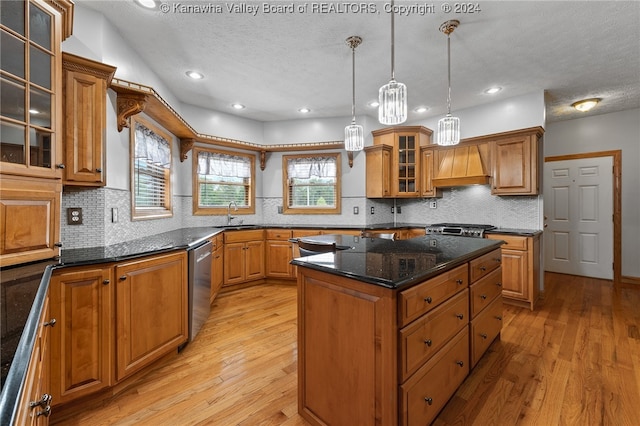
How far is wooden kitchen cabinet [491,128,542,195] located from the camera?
3.63m

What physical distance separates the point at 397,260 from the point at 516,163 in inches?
124

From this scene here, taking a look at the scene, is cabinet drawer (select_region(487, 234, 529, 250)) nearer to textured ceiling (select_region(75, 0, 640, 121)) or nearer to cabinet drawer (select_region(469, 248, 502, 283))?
cabinet drawer (select_region(469, 248, 502, 283))

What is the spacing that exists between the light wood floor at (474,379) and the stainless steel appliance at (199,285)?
0.16 metres

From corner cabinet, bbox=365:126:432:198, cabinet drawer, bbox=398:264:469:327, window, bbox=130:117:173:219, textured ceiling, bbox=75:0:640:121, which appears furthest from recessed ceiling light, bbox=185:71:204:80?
cabinet drawer, bbox=398:264:469:327

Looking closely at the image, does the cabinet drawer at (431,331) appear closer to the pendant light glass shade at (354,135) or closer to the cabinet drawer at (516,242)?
A: the pendant light glass shade at (354,135)

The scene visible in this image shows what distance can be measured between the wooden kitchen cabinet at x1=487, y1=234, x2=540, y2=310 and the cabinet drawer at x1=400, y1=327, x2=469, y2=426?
2056 mm

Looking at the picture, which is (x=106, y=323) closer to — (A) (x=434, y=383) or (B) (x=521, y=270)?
(A) (x=434, y=383)

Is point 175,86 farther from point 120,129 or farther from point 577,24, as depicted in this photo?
point 577,24

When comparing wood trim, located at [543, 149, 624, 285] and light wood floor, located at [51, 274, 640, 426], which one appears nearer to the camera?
light wood floor, located at [51, 274, 640, 426]

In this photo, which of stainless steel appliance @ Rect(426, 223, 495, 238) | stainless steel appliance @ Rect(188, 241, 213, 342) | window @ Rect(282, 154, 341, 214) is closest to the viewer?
stainless steel appliance @ Rect(188, 241, 213, 342)

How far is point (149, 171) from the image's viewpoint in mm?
3180

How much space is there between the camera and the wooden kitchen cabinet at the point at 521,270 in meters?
3.37

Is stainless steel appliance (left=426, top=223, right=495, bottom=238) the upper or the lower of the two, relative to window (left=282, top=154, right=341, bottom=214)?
lower

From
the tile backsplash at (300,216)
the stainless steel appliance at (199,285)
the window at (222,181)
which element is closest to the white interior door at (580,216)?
the tile backsplash at (300,216)
